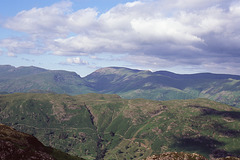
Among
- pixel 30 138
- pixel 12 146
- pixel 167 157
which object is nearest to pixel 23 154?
pixel 12 146

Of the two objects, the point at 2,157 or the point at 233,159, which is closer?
the point at 2,157

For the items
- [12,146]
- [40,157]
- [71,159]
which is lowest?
[71,159]

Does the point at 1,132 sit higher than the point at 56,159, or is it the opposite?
the point at 1,132

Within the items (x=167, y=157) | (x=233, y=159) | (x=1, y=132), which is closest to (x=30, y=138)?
(x=1, y=132)

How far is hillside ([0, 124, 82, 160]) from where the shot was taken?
135262mm

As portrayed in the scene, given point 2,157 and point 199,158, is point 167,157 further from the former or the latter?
point 2,157

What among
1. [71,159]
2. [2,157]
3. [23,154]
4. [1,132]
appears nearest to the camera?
[2,157]

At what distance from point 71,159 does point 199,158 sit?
373 ft

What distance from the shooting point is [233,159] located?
14162 centimetres

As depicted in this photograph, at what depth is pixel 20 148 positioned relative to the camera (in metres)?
144

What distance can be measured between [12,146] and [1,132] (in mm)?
28918

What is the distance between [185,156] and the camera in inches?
5674

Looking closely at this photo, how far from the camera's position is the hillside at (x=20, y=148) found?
135262mm

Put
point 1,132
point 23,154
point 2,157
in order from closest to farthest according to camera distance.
Result: point 2,157, point 23,154, point 1,132
